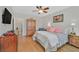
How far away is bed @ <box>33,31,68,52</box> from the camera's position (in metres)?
2.33

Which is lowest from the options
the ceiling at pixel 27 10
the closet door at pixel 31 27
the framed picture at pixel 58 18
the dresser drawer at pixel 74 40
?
the dresser drawer at pixel 74 40

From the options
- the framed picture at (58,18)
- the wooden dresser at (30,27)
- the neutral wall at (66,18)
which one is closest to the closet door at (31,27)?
the wooden dresser at (30,27)

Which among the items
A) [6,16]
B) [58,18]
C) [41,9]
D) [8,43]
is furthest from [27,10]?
[8,43]

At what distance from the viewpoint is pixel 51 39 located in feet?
7.68

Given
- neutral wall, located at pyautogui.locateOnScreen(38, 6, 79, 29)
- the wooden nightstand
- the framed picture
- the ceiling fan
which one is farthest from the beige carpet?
the ceiling fan

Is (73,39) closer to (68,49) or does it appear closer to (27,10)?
(68,49)

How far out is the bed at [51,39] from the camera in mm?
2334

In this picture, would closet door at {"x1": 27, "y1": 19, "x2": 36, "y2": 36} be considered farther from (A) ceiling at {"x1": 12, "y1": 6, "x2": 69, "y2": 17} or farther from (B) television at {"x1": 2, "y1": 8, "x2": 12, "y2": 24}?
(B) television at {"x1": 2, "y1": 8, "x2": 12, "y2": 24}

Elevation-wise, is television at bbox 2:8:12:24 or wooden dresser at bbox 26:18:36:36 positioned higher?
television at bbox 2:8:12:24

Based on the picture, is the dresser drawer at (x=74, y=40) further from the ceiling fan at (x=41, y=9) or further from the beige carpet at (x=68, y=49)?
the ceiling fan at (x=41, y=9)

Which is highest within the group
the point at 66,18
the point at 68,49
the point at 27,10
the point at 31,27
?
the point at 27,10

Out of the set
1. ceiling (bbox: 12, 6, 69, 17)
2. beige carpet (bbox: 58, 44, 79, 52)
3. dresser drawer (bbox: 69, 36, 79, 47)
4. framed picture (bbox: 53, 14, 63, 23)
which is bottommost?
beige carpet (bbox: 58, 44, 79, 52)
